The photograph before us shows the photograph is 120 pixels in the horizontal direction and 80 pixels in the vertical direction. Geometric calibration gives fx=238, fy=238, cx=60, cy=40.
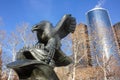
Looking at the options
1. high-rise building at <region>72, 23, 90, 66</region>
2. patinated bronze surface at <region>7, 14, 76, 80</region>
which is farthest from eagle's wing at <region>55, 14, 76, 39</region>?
high-rise building at <region>72, 23, 90, 66</region>

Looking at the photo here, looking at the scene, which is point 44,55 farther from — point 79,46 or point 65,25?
point 79,46

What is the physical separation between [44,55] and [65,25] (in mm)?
1017

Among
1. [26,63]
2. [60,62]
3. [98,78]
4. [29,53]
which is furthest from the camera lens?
[98,78]

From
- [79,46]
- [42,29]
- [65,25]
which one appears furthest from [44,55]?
[79,46]

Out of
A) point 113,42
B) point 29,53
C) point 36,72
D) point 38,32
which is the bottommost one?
point 36,72

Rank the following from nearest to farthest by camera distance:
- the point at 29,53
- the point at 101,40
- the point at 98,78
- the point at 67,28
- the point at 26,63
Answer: the point at 26,63, the point at 29,53, the point at 67,28, the point at 98,78, the point at 101,40

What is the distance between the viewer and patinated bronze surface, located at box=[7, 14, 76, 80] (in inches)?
157

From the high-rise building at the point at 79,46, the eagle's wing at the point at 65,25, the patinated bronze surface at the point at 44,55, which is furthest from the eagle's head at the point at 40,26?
the high-rise building at the point at 79,46

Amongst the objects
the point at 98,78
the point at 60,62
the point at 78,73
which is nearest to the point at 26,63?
the point at 60,62

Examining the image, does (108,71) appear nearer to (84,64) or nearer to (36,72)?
(84,64)

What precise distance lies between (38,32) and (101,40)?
46.1 ft

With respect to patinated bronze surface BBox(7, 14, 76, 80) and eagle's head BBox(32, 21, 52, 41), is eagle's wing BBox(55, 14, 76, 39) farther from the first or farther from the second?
eagle's head BBox(32, 21, 52, 41)

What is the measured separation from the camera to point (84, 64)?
1914 cm

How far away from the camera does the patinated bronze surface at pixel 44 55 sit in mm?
3998
